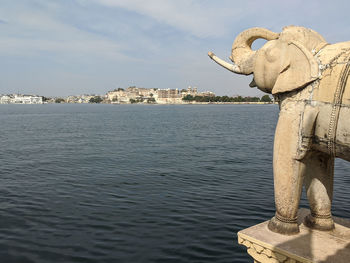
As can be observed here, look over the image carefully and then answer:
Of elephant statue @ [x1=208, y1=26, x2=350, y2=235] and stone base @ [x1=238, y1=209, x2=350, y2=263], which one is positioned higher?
elephant statue @ [x1=208, y1=26, x2=350, y2=235]

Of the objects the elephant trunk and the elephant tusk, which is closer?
the elephant trunk

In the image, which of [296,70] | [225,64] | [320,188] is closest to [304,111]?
[296,70]

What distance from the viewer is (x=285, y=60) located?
5.66m

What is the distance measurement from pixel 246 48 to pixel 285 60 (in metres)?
1.24

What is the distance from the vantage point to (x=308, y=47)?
18.4 feet

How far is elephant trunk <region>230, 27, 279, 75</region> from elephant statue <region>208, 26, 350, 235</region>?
0.07 feet

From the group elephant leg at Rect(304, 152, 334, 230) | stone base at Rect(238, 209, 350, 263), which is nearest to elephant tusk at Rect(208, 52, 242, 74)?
elephant leg at Rect(304, 152, 334, 230)

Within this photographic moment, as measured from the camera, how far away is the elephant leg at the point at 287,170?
18.3 ft

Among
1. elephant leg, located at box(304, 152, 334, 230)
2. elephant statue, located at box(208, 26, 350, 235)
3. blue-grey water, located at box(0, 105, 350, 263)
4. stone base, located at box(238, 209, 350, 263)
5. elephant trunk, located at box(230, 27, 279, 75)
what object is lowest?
blue-grey water, located at box(0, 105, 350, 263)

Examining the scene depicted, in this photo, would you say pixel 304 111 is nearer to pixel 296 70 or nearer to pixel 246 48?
pixel 296 70

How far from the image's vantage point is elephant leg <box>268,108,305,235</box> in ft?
18.3

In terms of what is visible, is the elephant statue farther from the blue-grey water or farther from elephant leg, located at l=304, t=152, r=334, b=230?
the blue-grey water

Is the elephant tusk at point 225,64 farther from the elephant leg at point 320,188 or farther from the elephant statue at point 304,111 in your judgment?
the elephant leg at point 320,188

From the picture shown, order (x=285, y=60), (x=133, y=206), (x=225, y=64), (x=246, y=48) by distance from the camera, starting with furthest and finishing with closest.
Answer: (x=133, y=206), (x=225, y=64), (x=246, y=48), (x=285, y=60)
